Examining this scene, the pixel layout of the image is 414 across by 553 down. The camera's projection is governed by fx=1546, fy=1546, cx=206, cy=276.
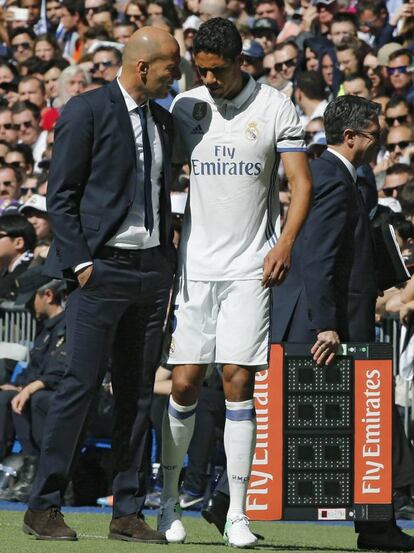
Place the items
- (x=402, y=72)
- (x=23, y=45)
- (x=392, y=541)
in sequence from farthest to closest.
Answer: (x=23, y=45)
(x=402, y=72)
(x=392, y=541)

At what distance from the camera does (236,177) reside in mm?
6977

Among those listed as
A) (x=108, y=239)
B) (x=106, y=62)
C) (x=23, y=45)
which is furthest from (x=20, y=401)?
(x=23, y=45)

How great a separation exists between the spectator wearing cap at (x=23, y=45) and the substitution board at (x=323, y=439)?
518 inches

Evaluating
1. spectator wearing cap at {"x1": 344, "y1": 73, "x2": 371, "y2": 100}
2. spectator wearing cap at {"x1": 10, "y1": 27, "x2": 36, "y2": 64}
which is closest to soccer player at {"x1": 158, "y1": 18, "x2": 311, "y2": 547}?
spectator wearing cap at {"x1": 344, "y1": 73, "x2": 371, "y2": 100}

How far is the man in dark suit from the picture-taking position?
7.41 m

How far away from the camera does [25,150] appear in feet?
54.6

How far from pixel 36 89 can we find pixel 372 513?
11667 mm

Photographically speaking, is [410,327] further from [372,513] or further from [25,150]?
[25,150]

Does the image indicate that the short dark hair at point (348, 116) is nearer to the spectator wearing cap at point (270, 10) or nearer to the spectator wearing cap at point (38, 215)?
the spectator wearing cap at point (38, 215)

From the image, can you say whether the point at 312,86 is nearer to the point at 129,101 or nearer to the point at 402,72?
the point at 402,72

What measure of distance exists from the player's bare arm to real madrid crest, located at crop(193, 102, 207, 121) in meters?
0.41

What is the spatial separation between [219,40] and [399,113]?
6805 mm

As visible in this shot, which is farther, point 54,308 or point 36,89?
point 36,89

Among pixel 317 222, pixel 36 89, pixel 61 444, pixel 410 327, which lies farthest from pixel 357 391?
pixel 36 89
